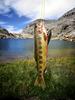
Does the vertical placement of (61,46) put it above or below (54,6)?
below

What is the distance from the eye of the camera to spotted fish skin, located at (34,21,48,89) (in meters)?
3.25

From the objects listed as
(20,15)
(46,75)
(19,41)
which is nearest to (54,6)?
(20,15)

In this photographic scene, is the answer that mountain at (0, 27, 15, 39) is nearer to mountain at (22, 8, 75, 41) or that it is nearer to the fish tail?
mountain at (22, 8, 75, 41)

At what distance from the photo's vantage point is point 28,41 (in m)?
3.44

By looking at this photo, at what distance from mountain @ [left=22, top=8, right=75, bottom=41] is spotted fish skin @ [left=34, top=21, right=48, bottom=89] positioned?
0.24 meters

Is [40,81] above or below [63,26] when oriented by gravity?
below

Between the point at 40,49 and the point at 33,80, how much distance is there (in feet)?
1.38

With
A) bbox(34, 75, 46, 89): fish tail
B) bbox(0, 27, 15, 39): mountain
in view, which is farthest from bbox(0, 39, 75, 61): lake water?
bbox(34, 75, 46, 89): fish tail

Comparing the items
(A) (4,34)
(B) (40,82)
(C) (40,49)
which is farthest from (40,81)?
(A) (4,34)

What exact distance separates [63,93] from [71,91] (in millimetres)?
139

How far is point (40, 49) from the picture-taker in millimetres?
3279

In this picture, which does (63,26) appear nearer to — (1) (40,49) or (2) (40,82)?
(1) (40,49)

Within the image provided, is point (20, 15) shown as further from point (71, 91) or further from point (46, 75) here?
point (71, 91)

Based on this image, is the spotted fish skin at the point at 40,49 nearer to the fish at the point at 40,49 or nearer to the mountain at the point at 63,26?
the fish at the point at 40,49
